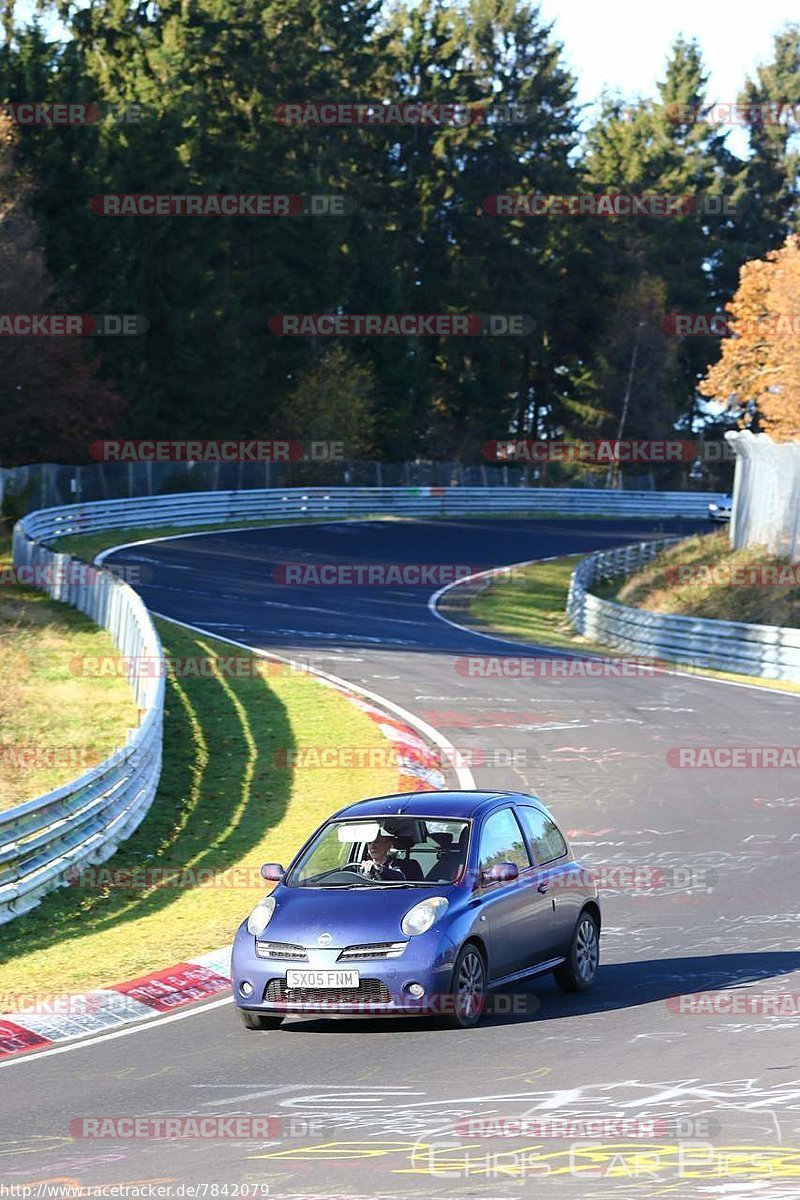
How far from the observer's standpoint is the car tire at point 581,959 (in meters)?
12.4

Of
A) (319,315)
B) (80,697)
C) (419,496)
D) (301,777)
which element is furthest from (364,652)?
(319,315)

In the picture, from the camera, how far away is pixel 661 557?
52438 mm

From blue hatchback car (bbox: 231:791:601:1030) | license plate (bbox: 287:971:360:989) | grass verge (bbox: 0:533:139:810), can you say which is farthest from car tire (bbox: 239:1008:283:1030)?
grass verge (bbox: 0:533:139:810)

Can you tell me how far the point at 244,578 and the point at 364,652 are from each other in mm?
12558

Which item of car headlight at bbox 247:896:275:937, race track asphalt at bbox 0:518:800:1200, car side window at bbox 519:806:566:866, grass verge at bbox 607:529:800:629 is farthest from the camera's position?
grass verge at bbox 607:529:800:629

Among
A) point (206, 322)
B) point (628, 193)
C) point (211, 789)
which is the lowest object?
point (211, 789)

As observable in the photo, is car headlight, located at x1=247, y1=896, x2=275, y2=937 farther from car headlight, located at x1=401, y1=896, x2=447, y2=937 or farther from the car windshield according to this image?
car headlight, located at x1=401, y1=896, x2=447, y2=937

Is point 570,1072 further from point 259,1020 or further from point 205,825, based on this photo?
point 205,825

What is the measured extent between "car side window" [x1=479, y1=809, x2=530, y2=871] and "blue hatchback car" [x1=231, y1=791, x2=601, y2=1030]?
0.01 m

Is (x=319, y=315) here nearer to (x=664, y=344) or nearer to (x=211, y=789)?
(x=664, y=344)

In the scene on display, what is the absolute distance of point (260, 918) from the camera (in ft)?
37.7

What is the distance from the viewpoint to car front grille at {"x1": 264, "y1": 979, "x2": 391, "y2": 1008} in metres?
11.0

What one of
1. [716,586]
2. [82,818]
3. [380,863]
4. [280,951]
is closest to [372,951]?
[280,951]

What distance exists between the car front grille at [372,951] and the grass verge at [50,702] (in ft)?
31.7
